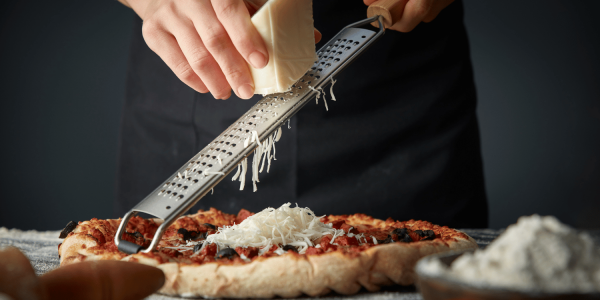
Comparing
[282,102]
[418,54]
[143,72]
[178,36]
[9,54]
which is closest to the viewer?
[178,36]

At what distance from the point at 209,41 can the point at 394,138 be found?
1279mm

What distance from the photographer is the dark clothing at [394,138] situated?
2.38m

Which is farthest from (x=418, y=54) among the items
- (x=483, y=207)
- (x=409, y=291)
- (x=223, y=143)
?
(x=409, y=291)

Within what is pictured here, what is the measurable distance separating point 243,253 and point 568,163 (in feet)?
16.7

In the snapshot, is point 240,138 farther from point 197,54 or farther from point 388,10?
point 388,10

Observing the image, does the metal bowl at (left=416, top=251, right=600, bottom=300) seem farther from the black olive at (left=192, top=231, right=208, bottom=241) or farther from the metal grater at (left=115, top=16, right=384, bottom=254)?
the black olive at (left=192, top=231, right=208, bottom=241)

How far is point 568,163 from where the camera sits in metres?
5.25

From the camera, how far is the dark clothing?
2381 mm

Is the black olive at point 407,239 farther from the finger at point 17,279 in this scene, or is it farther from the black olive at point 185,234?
the finger at point 17,279

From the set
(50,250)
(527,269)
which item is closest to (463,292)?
(527,269)

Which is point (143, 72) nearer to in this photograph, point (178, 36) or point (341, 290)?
point (178, 36)

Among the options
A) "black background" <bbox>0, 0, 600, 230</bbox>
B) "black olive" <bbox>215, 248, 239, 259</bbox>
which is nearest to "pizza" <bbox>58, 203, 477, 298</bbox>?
"black olive" <bbox>215, 248, 239, 259</bbox>

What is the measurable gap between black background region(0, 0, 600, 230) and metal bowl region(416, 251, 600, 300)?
15.0 ft

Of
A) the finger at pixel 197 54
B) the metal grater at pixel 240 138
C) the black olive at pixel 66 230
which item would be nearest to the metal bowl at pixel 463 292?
the metal grater at pixel 240 138
